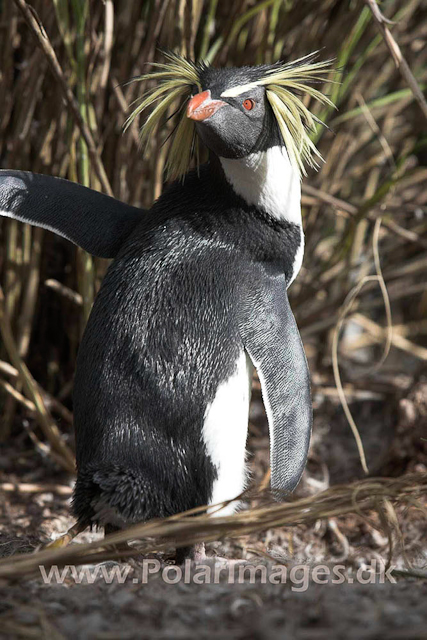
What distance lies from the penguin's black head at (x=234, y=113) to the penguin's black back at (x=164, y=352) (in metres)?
0.08

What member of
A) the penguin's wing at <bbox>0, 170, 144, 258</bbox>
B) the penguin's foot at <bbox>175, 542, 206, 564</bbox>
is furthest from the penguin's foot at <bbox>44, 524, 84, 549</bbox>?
the penguin's wing at <bbox>0, 170, 144, 258</bbox>

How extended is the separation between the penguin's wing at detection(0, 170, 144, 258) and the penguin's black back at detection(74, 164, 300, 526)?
0.28 feet

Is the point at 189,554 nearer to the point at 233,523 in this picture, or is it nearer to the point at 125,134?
the point at 233,523

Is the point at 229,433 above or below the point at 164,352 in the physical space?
below

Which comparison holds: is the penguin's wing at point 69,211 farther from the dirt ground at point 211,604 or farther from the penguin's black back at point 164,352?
the dirt ground at point 211,604

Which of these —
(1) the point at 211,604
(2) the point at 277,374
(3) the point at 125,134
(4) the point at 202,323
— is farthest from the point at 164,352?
(3) the point at 125,134

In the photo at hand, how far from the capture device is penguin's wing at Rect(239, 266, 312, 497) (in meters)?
1.14

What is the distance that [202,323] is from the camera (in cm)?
113

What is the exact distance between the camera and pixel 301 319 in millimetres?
1896

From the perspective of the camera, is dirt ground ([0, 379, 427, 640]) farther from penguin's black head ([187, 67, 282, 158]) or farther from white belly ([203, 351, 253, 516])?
penguin's black head ([187, 67, 282, 158])

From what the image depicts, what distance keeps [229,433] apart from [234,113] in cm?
46

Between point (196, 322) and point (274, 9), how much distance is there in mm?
686

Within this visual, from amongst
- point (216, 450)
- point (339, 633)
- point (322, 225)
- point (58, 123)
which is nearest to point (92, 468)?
point (216, 450)

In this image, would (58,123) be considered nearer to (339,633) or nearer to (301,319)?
(301,319)
